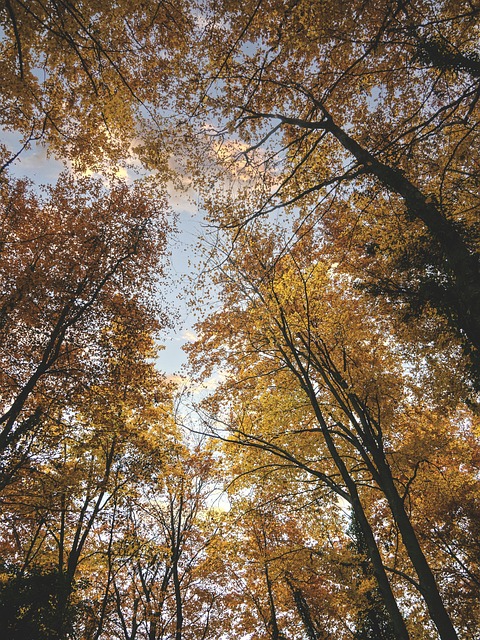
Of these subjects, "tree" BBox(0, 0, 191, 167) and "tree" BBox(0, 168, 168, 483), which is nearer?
"tree" BBox(0, 0, 191, 167)

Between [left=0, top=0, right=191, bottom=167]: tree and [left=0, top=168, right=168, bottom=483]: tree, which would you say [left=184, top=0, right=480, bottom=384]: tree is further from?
[left=0, top=168, right=168, bottom=483]: tree

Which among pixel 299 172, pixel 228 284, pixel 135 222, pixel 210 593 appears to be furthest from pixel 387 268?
pixel 210 593

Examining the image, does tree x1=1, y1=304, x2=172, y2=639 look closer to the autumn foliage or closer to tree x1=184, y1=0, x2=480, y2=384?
the autumn foliage

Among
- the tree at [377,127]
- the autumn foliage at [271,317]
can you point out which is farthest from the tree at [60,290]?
the tree at [377,127]

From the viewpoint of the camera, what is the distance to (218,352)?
970 cm

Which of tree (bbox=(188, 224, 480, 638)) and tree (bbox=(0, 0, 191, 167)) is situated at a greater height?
tree (bbox=(0, 0, 191, 167))

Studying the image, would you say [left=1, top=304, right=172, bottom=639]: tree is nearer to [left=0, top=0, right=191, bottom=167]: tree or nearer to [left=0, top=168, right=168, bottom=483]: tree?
[left=0, top=168, right=168, bottom=483]: tree

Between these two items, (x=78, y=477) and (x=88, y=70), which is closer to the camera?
(x=88, y=70)

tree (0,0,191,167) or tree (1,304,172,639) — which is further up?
tree (0,0,191,167)

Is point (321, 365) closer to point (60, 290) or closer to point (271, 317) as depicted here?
point (271, 317)

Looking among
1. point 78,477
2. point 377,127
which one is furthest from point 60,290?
point 377,127

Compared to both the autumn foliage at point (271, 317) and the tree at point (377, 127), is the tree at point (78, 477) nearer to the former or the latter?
the autumn foliage at point (271, 317)

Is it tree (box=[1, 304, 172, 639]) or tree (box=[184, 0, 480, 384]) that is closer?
tree (box=[184, 0, 480, 384])

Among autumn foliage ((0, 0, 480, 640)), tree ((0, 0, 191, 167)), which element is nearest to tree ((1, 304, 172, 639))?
autumn foliage ((0, 0, 480, 640))
